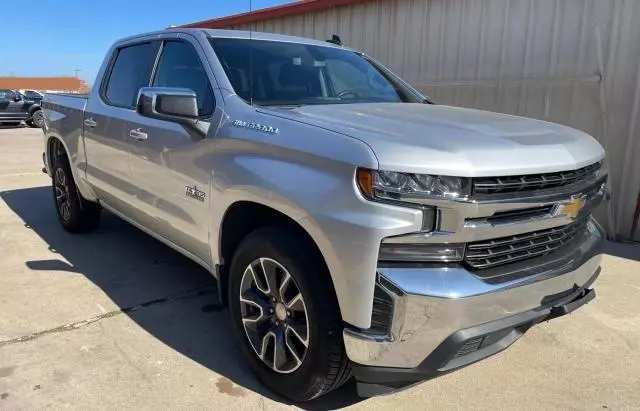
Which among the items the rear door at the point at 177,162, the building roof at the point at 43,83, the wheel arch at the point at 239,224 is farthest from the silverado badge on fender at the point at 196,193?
the building roof at the point at 43,83

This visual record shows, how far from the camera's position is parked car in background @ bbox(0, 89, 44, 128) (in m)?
21.3

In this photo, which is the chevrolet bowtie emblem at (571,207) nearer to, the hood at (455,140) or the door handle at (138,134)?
the hood at (455,140)

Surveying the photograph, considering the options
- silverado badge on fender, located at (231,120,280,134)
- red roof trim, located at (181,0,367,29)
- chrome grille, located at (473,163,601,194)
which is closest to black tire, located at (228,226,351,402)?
silverado badge on fender, located at (231,120,280,134)

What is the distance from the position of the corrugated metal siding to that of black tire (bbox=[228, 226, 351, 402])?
4.76 meters

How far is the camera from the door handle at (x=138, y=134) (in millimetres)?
3669

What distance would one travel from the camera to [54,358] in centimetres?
310

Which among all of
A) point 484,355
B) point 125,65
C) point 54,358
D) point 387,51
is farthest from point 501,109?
point 54,358

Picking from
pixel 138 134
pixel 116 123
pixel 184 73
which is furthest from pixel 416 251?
pixel 116 123

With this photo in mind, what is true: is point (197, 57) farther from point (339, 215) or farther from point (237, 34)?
point (339, 215)

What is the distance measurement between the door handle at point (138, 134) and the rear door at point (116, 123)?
10 cm

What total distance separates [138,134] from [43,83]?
57.0 meters

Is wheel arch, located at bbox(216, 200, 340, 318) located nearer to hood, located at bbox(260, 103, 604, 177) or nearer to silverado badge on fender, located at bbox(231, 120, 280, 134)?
silverado badge on fender, located at bbox(231, 120, 280, 134)

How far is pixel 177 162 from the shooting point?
3289 mm

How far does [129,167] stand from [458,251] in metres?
2.69
